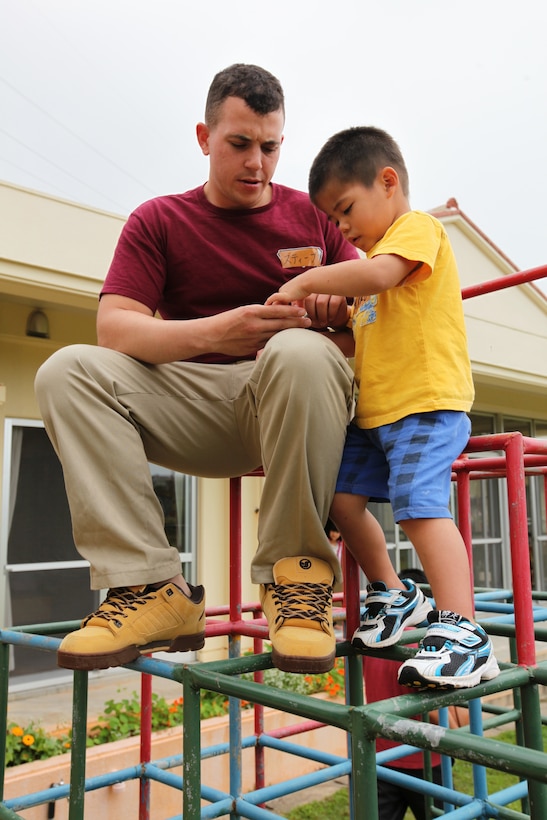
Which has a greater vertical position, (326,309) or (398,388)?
(326,309)

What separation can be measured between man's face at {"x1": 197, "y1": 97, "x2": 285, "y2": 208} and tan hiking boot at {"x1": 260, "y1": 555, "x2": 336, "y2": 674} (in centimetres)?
89

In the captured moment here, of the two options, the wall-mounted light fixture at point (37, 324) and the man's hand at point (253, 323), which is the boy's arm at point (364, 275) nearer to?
the man's hand at point (253, 323)

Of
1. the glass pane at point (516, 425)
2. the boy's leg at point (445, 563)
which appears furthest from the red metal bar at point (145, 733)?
the glass pane at point (516, 425)

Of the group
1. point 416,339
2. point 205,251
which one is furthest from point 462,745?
point 205,251

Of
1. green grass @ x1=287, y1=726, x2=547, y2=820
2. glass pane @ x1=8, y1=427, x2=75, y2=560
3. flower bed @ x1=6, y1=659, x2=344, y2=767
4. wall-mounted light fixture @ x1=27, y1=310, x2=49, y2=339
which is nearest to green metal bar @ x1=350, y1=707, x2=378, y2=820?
flower bed @ x1=6, y1=659, x2=344, y2=767

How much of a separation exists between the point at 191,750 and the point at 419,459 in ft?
1.97

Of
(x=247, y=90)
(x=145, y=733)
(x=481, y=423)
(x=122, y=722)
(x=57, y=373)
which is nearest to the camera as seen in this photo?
(x=57, y=373)

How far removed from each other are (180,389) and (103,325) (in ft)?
0.70

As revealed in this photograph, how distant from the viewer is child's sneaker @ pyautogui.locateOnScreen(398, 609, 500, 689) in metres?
1.08

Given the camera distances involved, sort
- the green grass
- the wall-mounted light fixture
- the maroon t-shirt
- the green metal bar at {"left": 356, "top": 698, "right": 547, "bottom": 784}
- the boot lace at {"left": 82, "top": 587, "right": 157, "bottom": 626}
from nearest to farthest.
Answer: the green metal bar at {"left": 356, "top": 698, "right": 547, "bottom": 784} → the boot lace at {"left": 82, "top": 587, "right": 157, "bottom": 626} → the maroon t-shirt → the green grass → the wall-mounted light fixture

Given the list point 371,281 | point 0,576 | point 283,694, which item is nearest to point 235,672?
point 283,694

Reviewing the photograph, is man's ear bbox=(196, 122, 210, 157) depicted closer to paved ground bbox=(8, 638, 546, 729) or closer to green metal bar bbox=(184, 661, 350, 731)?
green metal bar bbox=(184, 661, 350, 731)

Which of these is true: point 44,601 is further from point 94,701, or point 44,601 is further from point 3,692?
point 3,692

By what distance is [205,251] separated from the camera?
175 centimetres
